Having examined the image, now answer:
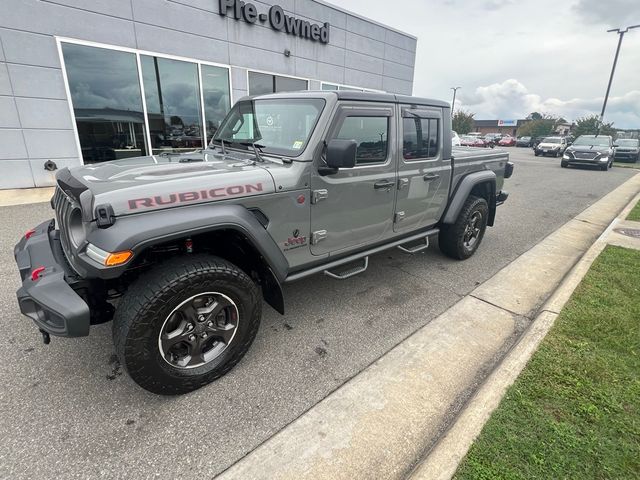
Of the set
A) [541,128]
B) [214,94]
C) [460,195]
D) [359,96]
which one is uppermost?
[214,94]

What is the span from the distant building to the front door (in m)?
86.5

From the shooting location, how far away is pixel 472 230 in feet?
15.8

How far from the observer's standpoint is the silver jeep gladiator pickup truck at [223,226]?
201cm

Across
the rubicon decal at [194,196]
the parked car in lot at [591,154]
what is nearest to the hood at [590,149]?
the parked car in lot at [591,154]

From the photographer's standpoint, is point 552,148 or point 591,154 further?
point 552,148

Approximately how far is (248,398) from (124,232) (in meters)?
1.32

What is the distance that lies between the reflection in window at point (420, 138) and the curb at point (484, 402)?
194cm

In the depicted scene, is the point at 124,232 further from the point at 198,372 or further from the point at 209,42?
the point at 209,42

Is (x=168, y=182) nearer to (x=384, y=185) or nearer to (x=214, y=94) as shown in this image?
(x=384, y=185)

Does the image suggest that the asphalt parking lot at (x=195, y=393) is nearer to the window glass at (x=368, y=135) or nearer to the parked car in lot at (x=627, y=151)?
the window glass at (x=368, y=135)

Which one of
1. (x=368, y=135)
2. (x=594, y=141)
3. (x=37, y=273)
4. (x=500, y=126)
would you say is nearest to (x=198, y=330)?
(x=37, y=273)

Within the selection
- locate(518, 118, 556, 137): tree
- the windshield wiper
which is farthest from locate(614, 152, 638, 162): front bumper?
locate(518, 118, 556, 137): tree

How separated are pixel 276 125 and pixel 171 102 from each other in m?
8.23

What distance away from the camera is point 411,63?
17.0m
